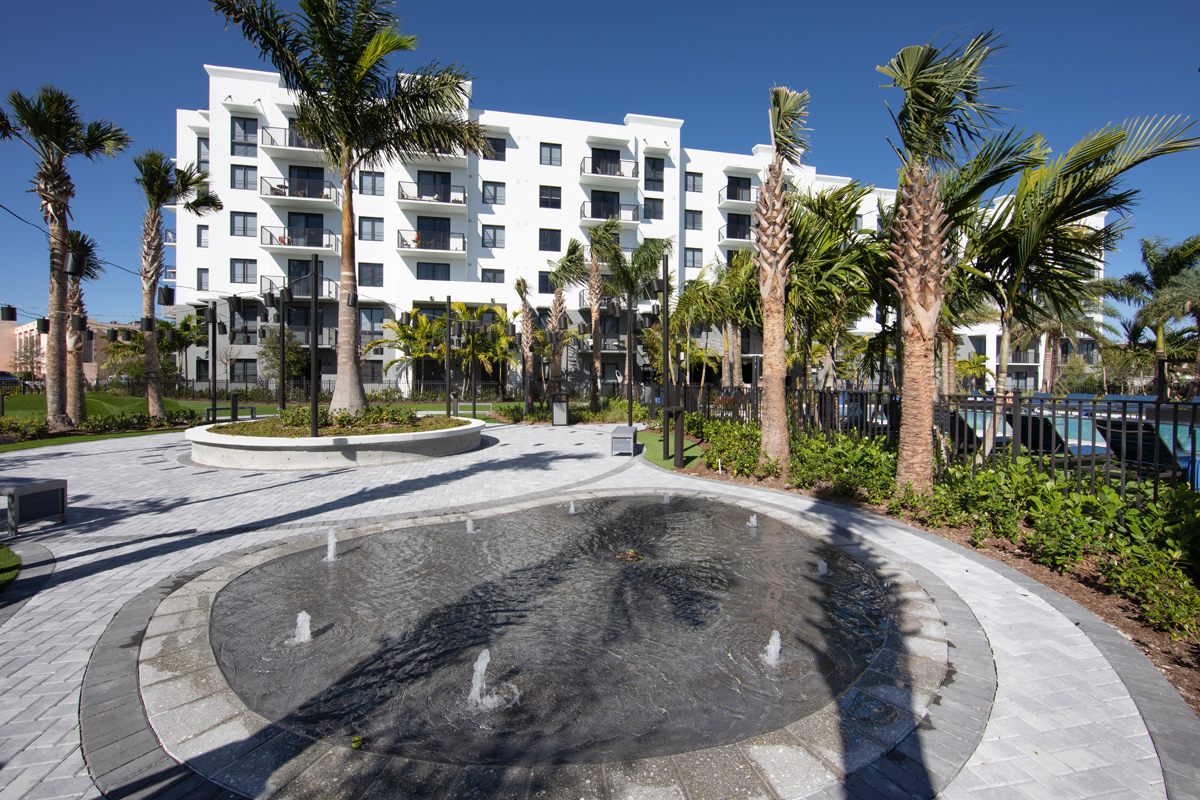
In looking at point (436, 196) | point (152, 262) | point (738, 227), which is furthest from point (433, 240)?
point (738, 227)

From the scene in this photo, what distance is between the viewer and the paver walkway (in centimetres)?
272

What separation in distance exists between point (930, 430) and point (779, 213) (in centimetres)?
473

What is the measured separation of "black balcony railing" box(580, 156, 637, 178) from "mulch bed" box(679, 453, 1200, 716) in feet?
113

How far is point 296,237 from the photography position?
33.9m

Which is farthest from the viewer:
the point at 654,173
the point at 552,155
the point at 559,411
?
the point at 654,173

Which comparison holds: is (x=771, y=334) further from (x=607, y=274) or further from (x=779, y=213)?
(x=607, y=274)

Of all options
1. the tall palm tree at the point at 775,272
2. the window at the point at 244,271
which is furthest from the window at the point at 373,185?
the tall palm tree at the point at 775,272

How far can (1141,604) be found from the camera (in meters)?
4.43

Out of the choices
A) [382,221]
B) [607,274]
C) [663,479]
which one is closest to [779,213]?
[663,479]

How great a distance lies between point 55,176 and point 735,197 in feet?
121

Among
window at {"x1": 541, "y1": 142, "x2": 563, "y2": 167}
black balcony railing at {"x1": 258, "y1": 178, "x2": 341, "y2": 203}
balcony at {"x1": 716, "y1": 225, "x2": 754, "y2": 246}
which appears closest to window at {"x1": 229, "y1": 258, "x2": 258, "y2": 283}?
black balcony railing at {"x1": 258, "y1": 178, "x2": 341, "y2": 203}

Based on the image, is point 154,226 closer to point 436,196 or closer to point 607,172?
point 436,196

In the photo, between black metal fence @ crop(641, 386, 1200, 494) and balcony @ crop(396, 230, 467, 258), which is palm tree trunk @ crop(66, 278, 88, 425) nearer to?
balcony @ crop(396, 230, 467, 258)

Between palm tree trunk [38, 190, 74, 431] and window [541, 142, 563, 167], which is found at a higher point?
window [541, 142, 563, 167]
